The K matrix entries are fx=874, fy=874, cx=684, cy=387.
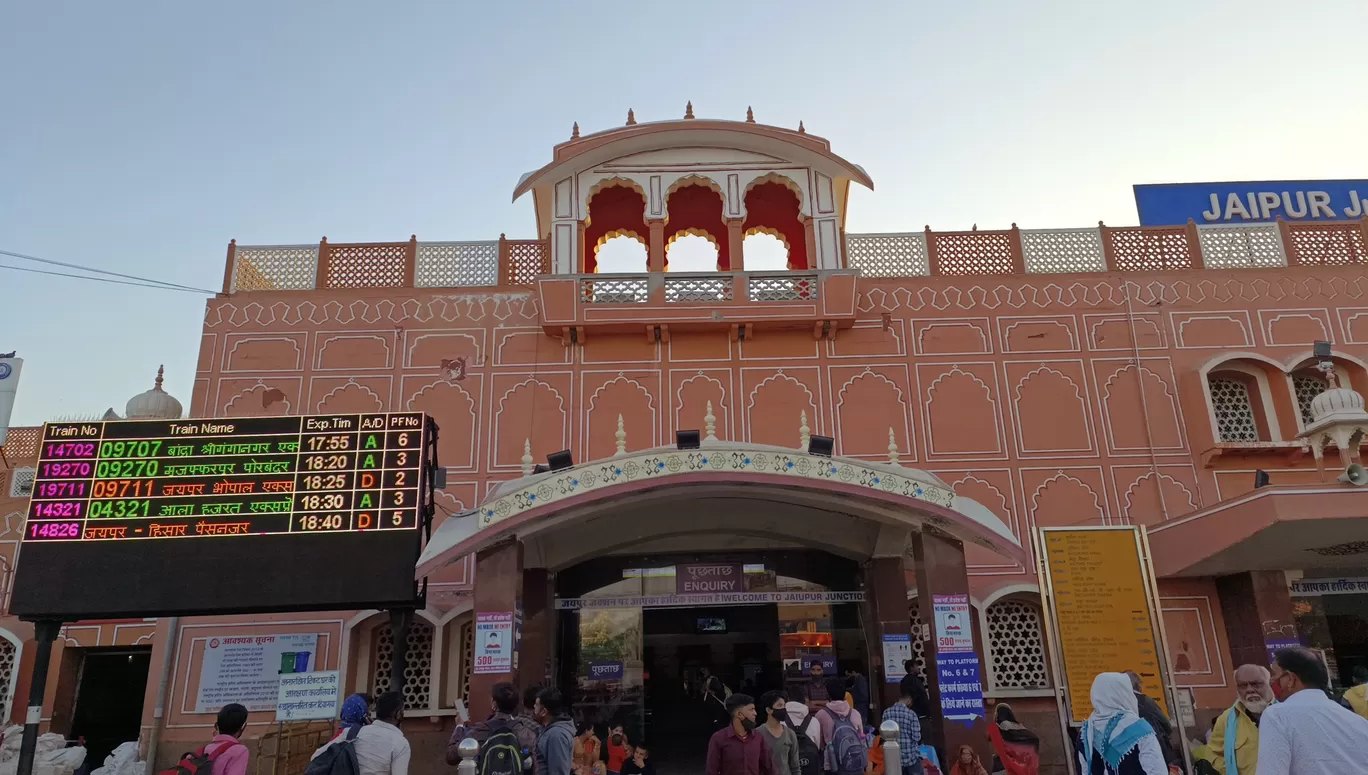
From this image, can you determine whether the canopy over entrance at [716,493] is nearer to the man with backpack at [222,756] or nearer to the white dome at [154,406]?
the man with backpack at [222,756]

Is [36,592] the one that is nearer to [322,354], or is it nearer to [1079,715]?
[322,354]

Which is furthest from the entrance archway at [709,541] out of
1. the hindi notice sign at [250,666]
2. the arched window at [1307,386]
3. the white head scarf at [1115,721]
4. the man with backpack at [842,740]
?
the arched window at [1307,386]

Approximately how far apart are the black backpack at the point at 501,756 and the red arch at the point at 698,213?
10436 mm

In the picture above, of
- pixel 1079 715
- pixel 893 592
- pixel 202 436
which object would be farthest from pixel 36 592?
pixel 1079 715

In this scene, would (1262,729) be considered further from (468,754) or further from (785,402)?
(785,402)

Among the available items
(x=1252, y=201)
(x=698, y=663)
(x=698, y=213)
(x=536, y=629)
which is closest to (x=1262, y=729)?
(x=536, y=629)

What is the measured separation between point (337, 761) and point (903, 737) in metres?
4.41

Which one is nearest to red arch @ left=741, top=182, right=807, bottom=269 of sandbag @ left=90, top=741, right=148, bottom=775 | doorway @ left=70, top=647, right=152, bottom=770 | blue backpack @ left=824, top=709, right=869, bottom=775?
blue backpack @ left=824, top=709, right=869, bottom=775

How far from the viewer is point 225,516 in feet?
32.8

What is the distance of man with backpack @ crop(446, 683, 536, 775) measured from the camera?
532cm

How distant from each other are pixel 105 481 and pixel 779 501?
7.78 m

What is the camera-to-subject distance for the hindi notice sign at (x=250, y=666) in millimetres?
11570

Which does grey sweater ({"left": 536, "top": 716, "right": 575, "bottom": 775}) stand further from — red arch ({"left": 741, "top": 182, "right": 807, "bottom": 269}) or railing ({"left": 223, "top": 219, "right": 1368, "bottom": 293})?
red arch ({"left": 741, "top": 182, "right": 807, "bottom": 269})

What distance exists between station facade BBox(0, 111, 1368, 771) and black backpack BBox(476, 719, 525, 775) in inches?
201
